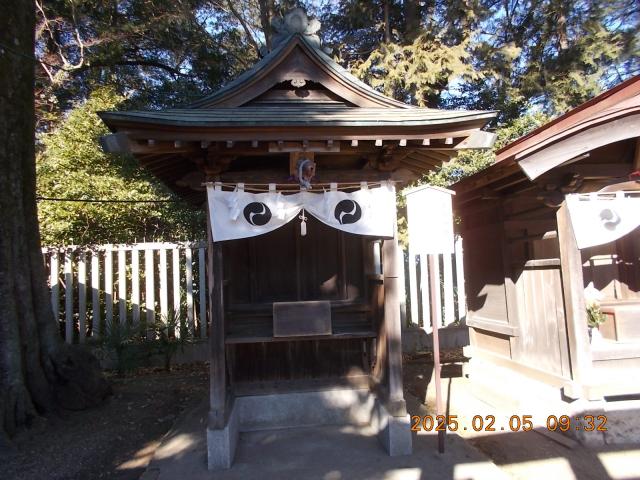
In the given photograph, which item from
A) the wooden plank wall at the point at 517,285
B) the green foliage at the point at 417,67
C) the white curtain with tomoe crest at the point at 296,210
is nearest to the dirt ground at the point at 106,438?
the white curtain with tomoe crest at the point at 296,210

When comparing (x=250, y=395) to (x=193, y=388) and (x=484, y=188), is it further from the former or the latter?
(x=484, y=188)

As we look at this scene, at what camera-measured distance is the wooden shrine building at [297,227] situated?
4293 mm

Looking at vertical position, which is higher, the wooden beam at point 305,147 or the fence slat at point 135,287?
the wooden beam at point 305,147

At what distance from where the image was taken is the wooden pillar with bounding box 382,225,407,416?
4.65 metres

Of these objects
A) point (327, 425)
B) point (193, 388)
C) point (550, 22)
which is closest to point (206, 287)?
point (193, 388)

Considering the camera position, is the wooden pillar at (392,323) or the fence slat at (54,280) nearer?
the wooden pillar at (392,323)

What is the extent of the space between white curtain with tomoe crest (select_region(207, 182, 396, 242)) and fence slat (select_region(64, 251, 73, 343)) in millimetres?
5689

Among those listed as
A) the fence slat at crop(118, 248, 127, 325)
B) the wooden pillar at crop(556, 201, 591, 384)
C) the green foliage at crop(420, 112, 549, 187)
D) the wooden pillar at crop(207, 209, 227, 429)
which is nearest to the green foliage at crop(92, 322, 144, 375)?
the fence slat at crop(118, 248, 127, 325)

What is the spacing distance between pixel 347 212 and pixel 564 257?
274 centimetres

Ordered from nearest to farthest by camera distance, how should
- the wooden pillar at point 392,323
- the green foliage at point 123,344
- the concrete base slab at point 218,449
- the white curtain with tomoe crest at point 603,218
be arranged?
the concrete base slab at point 218,449
the wooden pillar at point 392,323
the white curtain with tomoe crest at point 603,218
the green foliage at point 123,344

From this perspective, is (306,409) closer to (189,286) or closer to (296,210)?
(296,210)

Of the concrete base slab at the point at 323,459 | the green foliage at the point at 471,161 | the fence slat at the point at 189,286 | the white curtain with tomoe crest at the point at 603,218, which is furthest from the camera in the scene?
the green foliage at the point at 471,161

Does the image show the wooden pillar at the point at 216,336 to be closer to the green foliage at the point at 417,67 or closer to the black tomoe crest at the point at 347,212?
the black tomoe crest at the point at 347,212

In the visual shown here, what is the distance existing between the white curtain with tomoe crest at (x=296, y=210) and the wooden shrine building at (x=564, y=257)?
1.72 m
